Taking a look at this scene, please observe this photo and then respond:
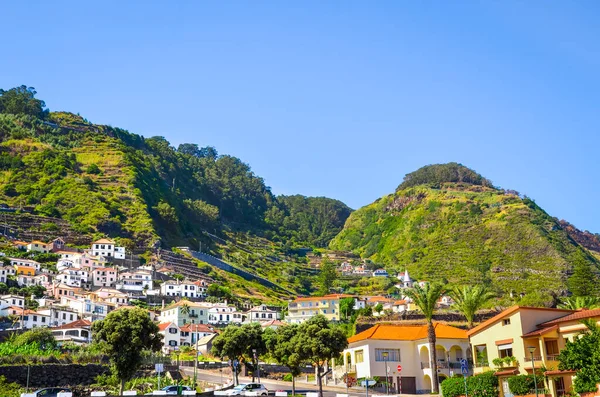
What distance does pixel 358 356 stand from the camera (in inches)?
2473

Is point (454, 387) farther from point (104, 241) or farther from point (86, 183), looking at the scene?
point (86, 183)

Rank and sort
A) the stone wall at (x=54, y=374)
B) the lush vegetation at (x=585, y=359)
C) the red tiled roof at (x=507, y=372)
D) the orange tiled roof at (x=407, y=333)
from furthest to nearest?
the orange tiled roof at (x=407, y=333) < the stone wall at (x=54, y=374) < the red tiled roof at (x=507, y=372) < the lush vegetation at (x=585, y=359)

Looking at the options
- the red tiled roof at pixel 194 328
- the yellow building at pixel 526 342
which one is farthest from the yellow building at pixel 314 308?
the yellow building at pixel 526 342

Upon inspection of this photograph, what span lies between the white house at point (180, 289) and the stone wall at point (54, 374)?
61.5 meters

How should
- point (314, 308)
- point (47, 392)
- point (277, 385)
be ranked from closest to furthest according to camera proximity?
1. point (47, 392)
2. point (277, 385)
3. point (314, 308)

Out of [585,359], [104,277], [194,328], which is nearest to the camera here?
[585,359]

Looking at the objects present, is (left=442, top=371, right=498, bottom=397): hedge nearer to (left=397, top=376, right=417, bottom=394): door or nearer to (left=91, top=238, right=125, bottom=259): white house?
(left=397, top=376, right=417, bottom=394): door

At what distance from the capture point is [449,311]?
93.6 meters

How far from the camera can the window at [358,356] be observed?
6192cm

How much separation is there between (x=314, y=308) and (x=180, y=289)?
23673 mm

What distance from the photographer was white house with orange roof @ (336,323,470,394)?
2357 inches

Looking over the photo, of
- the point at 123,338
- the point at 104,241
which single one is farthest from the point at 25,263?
the point at 123,338

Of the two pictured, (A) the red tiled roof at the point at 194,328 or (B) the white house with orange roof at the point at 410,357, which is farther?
(A) the red tiled roof at the point at 194,328

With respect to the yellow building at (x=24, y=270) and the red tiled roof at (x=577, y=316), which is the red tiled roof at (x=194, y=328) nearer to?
the yellow building at (x=24, y=270)
